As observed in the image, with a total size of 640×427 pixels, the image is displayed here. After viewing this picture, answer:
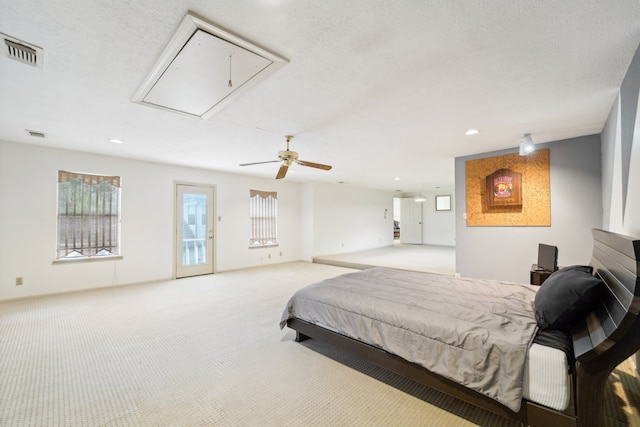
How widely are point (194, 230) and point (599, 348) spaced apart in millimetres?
6556

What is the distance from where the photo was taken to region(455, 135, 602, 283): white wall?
3.81 meters

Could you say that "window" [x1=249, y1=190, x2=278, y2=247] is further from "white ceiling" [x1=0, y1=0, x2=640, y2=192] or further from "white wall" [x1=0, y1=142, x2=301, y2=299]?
"white ceiling" [x1=0, y1=0, x2=640, y2=192]

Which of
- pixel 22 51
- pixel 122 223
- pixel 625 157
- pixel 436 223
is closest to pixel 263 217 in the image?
pixel 122 223

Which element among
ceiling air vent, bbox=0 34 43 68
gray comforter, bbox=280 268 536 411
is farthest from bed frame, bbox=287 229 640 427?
ceiling air vent, bbox=0 34 43 68

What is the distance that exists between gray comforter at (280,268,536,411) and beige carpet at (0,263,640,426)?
1.11 ft

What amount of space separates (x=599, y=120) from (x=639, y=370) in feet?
8.81

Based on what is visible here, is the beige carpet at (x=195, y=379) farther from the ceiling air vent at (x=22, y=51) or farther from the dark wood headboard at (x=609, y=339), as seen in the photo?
the ceiling air vent at (x=22, y=51)

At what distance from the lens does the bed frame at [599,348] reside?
1.28 metres

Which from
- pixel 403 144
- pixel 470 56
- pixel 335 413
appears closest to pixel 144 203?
pixel 403 144

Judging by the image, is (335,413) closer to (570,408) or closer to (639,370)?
(570,408)

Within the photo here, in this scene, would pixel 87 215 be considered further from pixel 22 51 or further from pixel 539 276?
pixel 539 276

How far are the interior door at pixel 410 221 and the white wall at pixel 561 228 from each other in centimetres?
686

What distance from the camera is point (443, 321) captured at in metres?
1.91

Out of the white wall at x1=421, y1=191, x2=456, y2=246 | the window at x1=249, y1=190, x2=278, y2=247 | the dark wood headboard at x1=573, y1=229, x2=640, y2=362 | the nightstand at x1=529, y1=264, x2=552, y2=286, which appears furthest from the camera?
the white wall at x1=421, y1=191, x2=456, y2=246
